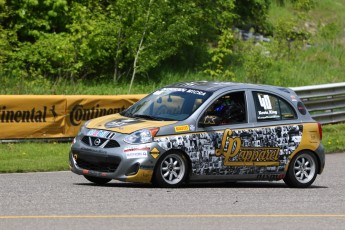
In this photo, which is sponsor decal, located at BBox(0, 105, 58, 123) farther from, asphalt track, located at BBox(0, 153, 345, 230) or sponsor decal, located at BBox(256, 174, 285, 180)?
sponsor decal, located at BBox(256, 174, 285, 180)

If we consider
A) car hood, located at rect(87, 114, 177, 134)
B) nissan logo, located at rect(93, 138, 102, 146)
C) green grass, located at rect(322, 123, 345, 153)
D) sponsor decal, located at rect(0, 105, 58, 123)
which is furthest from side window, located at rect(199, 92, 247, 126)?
green grass, located at rect(322, 123, 345, 153)

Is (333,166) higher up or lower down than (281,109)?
lower down

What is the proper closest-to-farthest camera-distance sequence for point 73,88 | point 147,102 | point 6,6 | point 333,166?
point 147,102, point 333,166, point 73,88, point 6,6

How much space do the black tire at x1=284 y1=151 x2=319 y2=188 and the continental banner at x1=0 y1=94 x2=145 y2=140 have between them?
720 centimetres

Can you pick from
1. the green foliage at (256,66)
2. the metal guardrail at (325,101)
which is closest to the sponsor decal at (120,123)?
the metal guardrail at (325,101)

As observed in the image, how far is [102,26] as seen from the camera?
1193 inches

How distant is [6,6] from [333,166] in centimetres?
1441

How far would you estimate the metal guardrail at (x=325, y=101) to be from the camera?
80.9 feet

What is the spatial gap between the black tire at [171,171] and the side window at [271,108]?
156 centimetres

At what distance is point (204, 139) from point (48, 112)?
24.7 ft

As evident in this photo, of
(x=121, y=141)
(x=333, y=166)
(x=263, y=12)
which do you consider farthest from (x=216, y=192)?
(x=263, y=12)

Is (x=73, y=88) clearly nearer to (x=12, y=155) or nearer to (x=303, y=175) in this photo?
(x=12, y=155)

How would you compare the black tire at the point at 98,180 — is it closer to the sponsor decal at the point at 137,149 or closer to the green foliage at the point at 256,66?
the sponsor decal at the point at 137,149

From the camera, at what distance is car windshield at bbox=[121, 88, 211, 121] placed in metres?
14.1
